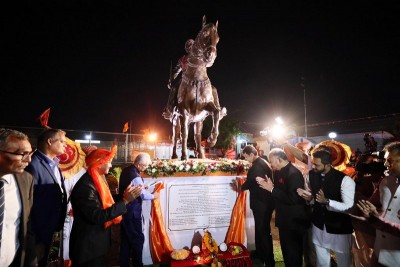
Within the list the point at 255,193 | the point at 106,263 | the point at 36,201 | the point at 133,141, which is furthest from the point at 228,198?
the point at 133,141

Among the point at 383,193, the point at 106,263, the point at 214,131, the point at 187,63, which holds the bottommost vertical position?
the point at 106,263

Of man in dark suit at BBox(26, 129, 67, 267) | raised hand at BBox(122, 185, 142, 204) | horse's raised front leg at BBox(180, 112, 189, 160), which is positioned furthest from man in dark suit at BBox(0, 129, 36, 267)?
horse's raised front leg at BBox(180, 112, 189, 160)

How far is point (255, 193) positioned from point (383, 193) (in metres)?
2.24

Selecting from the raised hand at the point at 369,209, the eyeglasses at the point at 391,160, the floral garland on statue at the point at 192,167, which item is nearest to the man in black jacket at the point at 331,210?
the raised hand at the point at 369,209

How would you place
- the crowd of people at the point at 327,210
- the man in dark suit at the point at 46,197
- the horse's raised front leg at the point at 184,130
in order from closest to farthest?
1. the crowd of people at the point at 327,210
2. the man in dark suit at the point at 46,197
3. the horse's raised front leg at the point at 184,130

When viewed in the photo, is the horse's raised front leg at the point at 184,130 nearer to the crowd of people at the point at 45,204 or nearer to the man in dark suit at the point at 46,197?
the crowd of people at the point at 45,204

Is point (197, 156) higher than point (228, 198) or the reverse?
higher

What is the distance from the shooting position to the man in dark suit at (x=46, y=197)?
9.18ft

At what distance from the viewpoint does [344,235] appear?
319cm

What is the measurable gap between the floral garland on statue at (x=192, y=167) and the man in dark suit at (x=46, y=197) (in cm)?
193

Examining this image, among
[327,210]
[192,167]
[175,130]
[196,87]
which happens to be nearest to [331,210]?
[327,210]

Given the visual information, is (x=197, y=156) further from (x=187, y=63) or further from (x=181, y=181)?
(x=187, y=63)

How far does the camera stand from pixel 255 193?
464cm

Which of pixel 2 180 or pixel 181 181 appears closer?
pixel 2 180
